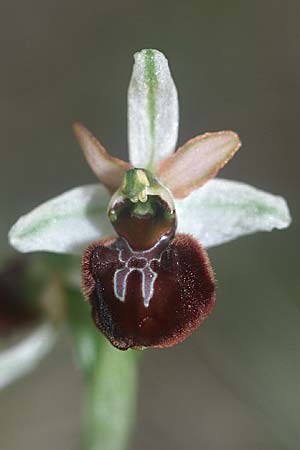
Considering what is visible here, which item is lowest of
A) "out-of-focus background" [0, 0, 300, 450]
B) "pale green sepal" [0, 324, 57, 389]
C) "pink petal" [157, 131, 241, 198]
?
"out-of-focus background" [0, 0, 300, 450]

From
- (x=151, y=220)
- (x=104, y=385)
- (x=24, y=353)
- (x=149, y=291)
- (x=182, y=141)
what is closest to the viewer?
(x=149, y=291)

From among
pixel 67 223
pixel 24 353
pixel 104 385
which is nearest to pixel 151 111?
pixel 67 223

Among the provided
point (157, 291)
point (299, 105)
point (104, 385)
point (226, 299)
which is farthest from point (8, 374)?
point (299, 105)

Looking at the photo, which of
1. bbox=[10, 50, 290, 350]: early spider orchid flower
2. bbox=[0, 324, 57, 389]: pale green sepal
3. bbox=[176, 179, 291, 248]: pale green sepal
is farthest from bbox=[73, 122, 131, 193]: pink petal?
bbox=[0, 324, 57, 389]: pale green sepal

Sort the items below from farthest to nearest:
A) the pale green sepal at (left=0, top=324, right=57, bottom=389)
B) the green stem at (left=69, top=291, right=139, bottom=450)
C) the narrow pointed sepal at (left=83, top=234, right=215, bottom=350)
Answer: the pale green sepal at (left=0, top=324, right=57, bottom=389) < the green stem at (left=69, top=291, right=139, bottom=450) < the narrow pointed sepal at (left=83, top=234, right=215, bottom=350)

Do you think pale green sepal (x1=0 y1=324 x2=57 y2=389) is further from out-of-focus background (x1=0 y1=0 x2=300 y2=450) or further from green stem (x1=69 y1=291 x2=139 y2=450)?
out-of-focus background (x1=0 y1=0 x2=300 y2=450)

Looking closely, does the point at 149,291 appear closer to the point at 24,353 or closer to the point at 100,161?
the point at 100,161

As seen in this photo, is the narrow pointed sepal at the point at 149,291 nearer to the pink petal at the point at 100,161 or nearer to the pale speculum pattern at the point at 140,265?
the pale speculum pattern at the point at 140,265
